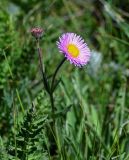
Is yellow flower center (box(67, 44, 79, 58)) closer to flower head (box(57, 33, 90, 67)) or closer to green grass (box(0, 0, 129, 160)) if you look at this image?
flower head (box(57, 33, 90, 67))

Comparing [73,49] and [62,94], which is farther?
[62,94]

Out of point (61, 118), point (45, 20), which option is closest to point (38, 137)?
point (61, 118)

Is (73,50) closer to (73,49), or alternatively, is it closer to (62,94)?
(73,49)

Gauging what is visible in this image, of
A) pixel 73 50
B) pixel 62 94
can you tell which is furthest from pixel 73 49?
pixel 62 94

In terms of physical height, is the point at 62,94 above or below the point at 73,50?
below

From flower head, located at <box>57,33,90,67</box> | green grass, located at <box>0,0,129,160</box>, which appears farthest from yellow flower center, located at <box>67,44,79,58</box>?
green grass, located at <box>0,0,129,160</box>

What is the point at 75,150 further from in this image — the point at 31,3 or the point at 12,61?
the point at 31,3
